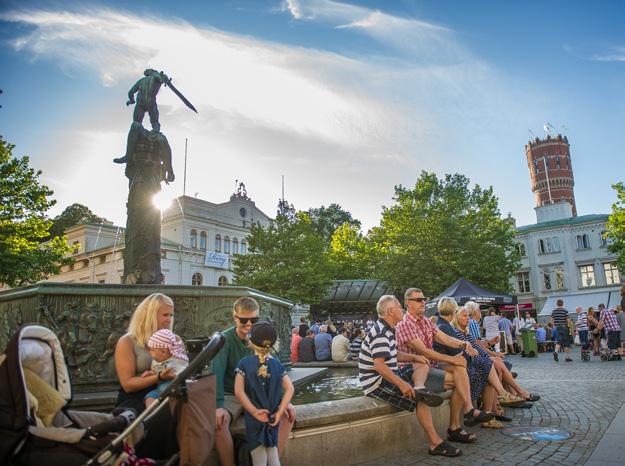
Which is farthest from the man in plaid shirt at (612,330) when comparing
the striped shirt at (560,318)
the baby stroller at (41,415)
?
the baby stroller at (41,415)

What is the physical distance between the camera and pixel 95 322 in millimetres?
6441

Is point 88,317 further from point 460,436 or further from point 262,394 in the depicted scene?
point 460,436

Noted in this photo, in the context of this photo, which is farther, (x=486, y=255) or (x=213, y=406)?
(x=486, y=255)

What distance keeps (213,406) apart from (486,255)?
33765mm

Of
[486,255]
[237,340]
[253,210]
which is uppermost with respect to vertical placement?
[253,210]

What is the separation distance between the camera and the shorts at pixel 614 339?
1496cm

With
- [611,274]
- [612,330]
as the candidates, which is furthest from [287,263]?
[611,274]

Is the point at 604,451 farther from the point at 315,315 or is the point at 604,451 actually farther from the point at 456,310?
the point at 315,315

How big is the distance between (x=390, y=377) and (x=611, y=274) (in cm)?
5655

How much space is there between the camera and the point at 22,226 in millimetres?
22734

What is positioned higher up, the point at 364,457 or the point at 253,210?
the point at 253,210

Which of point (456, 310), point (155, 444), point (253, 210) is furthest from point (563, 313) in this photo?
point (253, 210)

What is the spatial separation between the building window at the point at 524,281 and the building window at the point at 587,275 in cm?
583

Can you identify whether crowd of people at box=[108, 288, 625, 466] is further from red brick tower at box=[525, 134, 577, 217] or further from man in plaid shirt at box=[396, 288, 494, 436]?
red brick tower at box=[525, 134, 577, 217]
